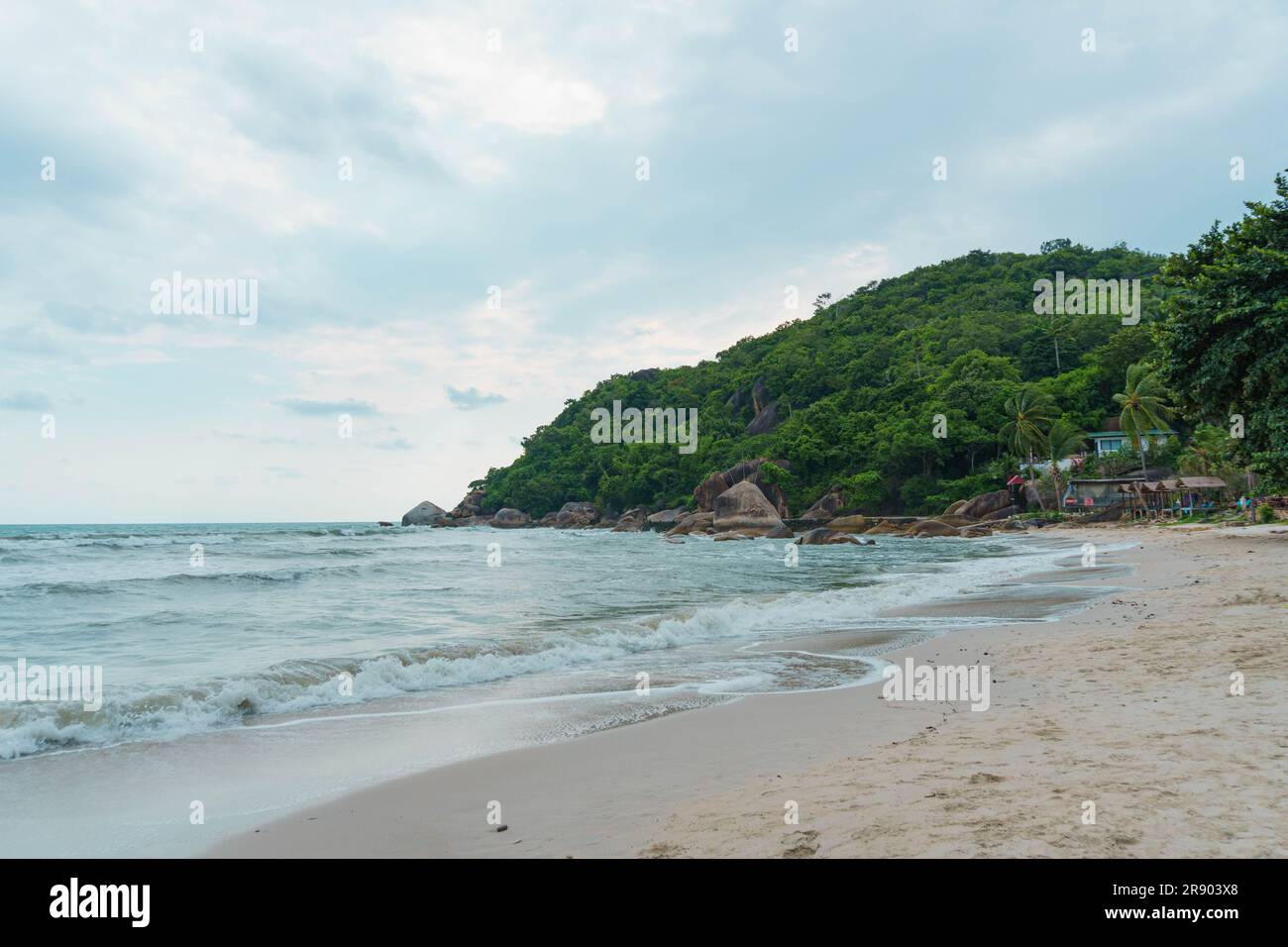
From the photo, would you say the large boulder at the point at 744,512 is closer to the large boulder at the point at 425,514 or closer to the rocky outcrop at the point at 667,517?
the rocky outcrop at the point at 667,517

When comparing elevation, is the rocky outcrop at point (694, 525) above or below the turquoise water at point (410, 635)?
below

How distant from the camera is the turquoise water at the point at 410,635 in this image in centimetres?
778

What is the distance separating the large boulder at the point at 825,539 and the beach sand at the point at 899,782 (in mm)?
39891

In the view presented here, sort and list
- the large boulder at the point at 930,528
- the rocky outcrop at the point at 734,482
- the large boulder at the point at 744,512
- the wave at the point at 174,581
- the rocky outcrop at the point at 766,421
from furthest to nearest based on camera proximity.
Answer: the rocky outcrop at the point at 766,421 → the rocky outcrop at the point at 734,482 → the large boulder at the point at 744,512 → the large boulder at the point at 930,528 → the wave at the point at 174,581

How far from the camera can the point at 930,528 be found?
5519cm

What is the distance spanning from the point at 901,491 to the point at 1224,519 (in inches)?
1181

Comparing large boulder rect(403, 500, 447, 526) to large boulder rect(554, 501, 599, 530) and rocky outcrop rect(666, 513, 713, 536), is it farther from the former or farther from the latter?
rocky outcrop rect(666, 513, 713, 536)

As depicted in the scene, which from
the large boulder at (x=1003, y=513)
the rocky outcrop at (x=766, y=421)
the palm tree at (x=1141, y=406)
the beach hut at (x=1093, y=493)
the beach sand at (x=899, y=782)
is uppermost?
the rocky outcrop at (x=766, y=421)

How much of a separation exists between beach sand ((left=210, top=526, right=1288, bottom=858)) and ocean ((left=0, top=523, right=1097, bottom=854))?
755mm

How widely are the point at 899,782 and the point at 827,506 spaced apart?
70403 millimetres

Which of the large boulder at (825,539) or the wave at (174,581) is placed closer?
the wave at (174,581)

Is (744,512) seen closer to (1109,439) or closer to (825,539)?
(825,539)

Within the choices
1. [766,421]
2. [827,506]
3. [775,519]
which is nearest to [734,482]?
[827,506]

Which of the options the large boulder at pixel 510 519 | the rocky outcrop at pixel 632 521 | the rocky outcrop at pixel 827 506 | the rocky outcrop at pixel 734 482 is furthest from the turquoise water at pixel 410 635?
the large boulder at pixel 510 519
